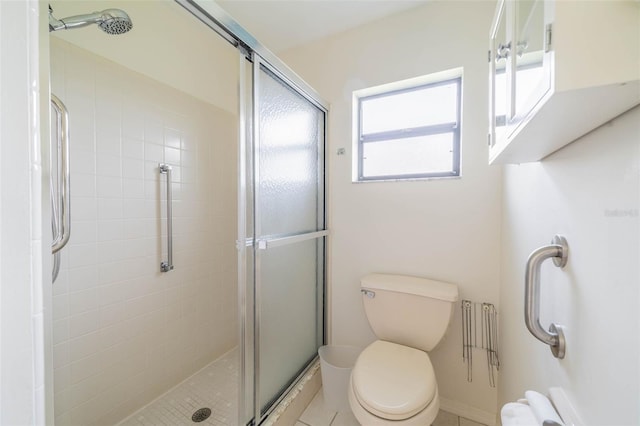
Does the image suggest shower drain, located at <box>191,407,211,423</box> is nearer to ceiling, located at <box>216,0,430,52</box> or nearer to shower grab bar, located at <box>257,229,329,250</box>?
shower grab bar, located at <box>257,229,329,250</box>

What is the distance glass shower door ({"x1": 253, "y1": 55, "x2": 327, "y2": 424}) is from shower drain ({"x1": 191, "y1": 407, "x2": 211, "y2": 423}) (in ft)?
1.57

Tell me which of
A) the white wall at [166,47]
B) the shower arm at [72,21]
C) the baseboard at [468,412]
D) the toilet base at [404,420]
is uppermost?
the white wall at [166,47]

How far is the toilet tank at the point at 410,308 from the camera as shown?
1324 millimetres

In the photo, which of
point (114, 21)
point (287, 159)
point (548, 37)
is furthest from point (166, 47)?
point (548, 37)

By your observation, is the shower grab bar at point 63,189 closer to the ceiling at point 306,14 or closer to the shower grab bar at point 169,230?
the shower grab bar at point 169,230

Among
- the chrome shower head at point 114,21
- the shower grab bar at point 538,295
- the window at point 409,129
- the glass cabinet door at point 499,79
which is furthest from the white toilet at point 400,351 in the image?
the chrome shower head at point 114,21

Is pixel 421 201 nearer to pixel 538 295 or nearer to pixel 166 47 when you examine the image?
pixel 538 295

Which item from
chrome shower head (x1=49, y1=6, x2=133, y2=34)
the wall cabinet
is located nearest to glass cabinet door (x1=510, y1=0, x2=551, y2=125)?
the wall cabinet

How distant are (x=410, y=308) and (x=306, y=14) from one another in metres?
2.06

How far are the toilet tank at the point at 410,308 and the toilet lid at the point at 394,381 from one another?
0.32 ft

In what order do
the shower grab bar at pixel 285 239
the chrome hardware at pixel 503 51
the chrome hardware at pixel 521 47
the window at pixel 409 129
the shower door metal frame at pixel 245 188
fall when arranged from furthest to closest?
the window at pixel 409 129 → the shower grab bar at pixel 285 239 → the shower door metal frame at pixel 245 188 → the chrome hardware at pixel 503 51 → the chrome hardware at pixel 521 47

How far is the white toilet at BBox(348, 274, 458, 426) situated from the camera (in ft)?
3.28

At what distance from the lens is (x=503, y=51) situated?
74cm

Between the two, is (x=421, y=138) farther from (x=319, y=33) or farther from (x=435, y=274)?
(x=319, y=33)
